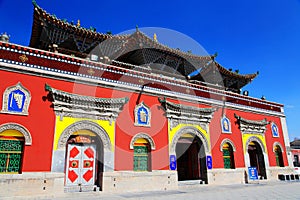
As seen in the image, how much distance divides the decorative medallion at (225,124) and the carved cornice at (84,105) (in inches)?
252

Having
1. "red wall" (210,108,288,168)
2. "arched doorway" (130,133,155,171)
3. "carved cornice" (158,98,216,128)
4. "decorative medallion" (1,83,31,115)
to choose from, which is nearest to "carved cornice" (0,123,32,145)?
"decorative medallion" (1,83,31,115)

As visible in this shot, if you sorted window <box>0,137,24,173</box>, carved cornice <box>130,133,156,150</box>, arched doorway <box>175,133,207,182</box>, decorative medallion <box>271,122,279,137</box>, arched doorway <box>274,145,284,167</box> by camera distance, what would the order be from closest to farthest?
window <box>0,137,24,173</box>
carved cornice <box>130,133,156,150</box>
arched doorway <box>175,133,207,182</box>
arched doorway <box>274,145,284,167</box>
decorative medallion <box>271,122,279,137</box>

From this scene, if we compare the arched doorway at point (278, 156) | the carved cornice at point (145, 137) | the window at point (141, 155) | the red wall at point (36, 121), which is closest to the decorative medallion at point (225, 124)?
the arched doorway at point (278, 156)

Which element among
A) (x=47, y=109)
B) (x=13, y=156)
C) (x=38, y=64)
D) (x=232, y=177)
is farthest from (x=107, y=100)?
(x=232, y=177)

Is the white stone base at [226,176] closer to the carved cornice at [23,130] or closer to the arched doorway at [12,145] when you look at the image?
the carved cornice at [23,130]

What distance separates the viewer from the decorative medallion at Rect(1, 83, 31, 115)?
8.04 meters

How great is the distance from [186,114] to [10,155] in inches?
315

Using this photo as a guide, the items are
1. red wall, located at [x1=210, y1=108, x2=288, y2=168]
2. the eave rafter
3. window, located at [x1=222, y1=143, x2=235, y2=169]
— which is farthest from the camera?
window, located at [x1=222, y1=143, x2=235, y2=169]

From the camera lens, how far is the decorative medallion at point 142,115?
10.6 meters

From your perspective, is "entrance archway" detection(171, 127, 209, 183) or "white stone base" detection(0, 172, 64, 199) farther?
"entrance archway" detection(171, 127, 209, 183)

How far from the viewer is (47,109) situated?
8.71 meters

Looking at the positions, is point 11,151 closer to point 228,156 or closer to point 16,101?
point 16,101

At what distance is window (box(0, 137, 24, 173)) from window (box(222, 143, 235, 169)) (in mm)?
10244

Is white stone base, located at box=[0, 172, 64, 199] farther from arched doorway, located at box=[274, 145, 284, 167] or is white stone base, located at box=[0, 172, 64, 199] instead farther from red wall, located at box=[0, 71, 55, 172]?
arched doorway, located at box=[274, 145, 284, 167]
